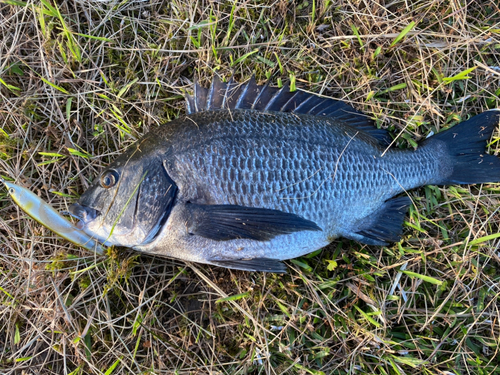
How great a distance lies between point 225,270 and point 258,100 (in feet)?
4.76

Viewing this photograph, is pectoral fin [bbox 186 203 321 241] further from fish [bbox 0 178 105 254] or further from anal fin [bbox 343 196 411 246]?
fish [bbox 0 178 105 254]

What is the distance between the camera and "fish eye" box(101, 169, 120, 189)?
2.24 metres

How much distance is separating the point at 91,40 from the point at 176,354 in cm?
289

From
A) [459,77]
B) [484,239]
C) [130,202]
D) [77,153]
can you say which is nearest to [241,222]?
[130,202]

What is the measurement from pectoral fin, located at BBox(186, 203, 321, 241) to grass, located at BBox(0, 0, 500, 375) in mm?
524

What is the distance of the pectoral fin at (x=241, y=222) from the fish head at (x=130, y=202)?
254mm

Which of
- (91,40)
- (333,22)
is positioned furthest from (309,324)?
A: (91,40)

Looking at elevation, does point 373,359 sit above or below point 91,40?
below

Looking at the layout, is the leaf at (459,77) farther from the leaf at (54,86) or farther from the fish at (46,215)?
the leaf at (54,86)

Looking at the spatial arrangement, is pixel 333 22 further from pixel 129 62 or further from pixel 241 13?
pixel 129 62

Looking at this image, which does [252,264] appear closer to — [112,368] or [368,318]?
[368,318]

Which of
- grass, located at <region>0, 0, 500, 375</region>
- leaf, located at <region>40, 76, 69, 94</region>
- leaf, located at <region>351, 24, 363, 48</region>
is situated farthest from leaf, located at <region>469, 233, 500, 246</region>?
leaf, located at <region>40, 76, 69, 94</region>

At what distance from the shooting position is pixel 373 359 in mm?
2459

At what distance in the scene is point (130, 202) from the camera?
2.18m
